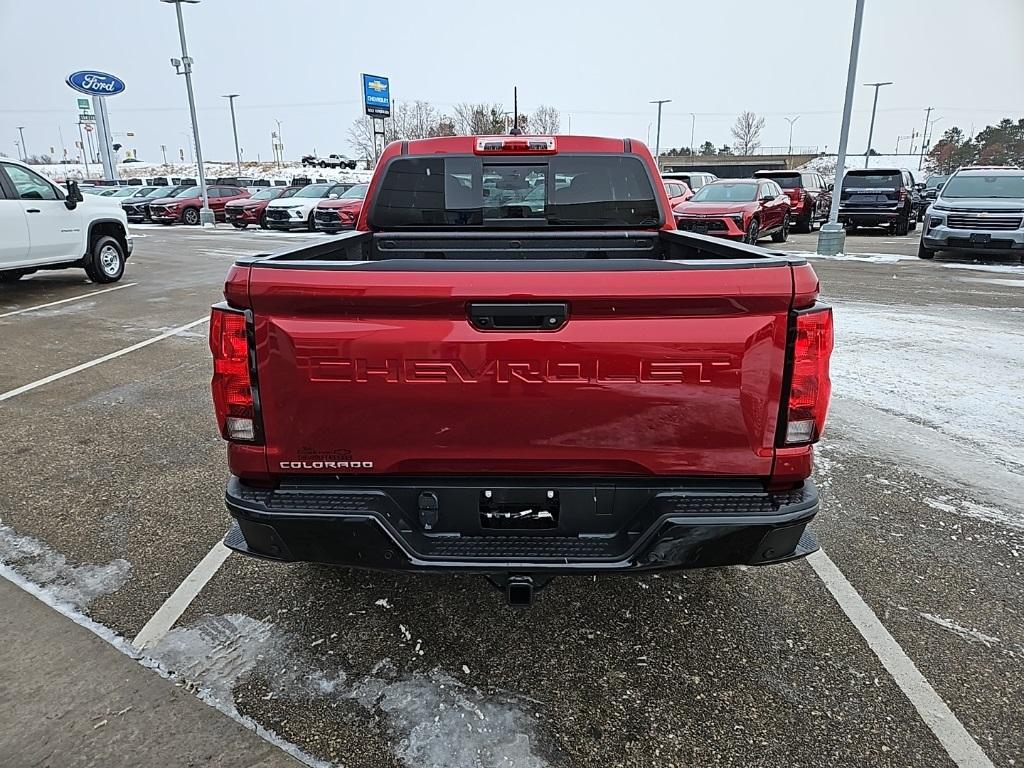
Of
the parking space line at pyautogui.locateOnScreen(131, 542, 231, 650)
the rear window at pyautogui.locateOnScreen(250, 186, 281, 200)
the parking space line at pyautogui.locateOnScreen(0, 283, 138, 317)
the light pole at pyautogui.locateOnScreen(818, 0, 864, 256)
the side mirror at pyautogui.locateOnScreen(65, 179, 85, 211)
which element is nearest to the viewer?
the parking space line at pyautogui.locateOnScreen(131, 542, 231, 650)

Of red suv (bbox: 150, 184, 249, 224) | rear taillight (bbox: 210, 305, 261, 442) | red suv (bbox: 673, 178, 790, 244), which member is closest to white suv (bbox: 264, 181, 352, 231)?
red suv (bbox: 150, 184, 249, 224)

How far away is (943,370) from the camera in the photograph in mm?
6492

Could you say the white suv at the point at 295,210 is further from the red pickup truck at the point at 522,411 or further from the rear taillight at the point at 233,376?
the red pickup truck at the point at 522,411

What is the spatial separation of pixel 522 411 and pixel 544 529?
438 mm

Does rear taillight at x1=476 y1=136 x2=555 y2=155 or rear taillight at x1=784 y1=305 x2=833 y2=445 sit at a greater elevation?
rear taillight at x1=476 y1=136 x2=555 y2=155

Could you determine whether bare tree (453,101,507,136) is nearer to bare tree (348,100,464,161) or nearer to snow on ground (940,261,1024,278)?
bare tree (348,100,464,161)

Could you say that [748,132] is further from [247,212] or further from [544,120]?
[247,212]

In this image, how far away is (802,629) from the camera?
2855 mm

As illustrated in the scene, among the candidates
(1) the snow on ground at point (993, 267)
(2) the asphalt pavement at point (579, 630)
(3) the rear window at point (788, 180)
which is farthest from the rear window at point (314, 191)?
(2) the asphalt pavement at point (579, 630)

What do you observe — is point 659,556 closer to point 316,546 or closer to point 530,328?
point 530,328

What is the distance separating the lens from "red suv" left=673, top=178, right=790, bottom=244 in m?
15.1

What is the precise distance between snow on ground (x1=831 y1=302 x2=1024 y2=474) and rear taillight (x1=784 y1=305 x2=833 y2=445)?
10.4 feet

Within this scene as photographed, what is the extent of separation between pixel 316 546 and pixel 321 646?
2.32 ft

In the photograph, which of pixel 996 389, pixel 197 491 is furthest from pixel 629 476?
pixel 996 389
